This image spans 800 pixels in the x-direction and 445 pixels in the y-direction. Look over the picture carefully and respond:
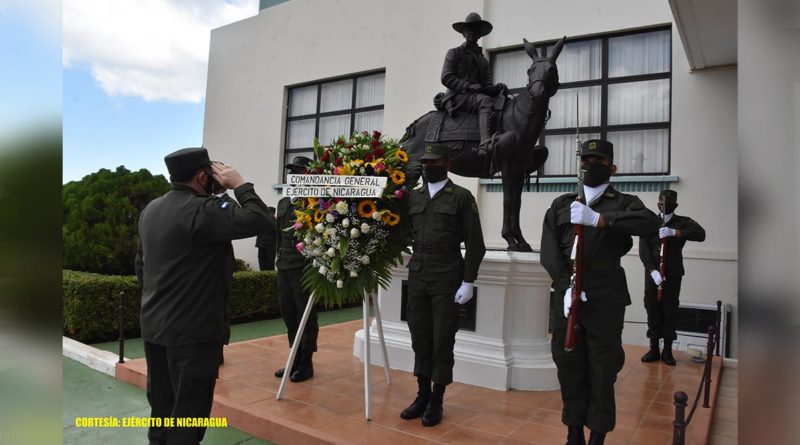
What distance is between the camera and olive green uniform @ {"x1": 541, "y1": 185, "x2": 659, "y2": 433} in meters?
3.28

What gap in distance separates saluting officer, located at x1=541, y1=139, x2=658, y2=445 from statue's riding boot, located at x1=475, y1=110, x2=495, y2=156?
6.93ft

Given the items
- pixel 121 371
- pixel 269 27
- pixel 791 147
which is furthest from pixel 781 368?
pixel 269 27

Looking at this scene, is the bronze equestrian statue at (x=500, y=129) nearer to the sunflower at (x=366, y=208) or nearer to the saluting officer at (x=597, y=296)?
the sunflower at (x=366, y=208)

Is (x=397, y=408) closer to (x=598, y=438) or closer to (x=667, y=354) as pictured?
(x=598, y=438)

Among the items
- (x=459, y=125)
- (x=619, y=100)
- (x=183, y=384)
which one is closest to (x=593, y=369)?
(x=183, y=384)

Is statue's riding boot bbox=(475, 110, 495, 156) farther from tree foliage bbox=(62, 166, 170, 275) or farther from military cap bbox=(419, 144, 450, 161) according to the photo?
tree foliage bbox=(62, 166, 170, 275)

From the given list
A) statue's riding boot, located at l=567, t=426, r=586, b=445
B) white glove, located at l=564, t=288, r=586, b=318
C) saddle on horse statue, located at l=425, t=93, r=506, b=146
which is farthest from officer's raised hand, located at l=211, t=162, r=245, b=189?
saddle on horse statue, located at l=425, t=93, r=506, b=146

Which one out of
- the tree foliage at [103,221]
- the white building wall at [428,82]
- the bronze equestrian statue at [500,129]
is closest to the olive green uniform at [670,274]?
the white building wall at [428,82]

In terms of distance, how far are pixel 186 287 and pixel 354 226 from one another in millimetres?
1726

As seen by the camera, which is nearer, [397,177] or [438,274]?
[438,274]

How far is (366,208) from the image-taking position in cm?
444

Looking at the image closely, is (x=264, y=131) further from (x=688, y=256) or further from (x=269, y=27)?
(x=688, y=256)

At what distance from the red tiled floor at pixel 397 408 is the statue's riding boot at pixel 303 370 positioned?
0.28 ft

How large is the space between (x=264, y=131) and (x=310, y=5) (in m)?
3.65
